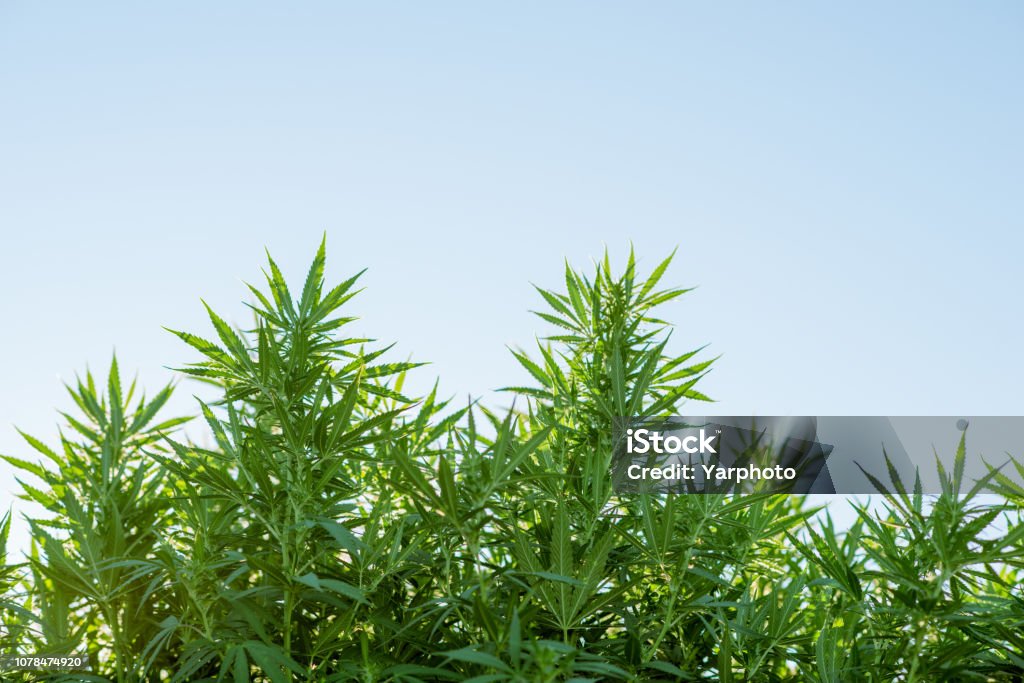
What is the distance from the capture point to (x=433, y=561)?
6.95ft

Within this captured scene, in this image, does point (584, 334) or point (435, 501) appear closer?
point (435, 501)

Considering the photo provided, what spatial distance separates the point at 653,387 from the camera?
8.59ft

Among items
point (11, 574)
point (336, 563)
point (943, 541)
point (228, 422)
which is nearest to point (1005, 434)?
point (943, 541)

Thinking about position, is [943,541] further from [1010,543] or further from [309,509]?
[309,509]

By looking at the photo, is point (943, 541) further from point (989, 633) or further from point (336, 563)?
point (336, 563)

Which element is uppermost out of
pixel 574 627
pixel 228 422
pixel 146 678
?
pixel 228 422

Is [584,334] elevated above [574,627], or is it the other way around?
[584,334]

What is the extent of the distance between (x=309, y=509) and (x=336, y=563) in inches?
6.1

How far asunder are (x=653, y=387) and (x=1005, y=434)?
38.9 inches

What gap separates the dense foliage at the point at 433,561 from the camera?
76.7 inches

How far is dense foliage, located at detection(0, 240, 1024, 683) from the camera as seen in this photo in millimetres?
1947

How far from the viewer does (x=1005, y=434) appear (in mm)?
2373

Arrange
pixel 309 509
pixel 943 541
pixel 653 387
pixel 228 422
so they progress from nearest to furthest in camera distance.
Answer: pixel 943 541 → pixel 309 509 → pixel 228 422 → pixel 653 387

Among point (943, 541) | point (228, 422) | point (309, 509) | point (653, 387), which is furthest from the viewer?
point (653, 387)
